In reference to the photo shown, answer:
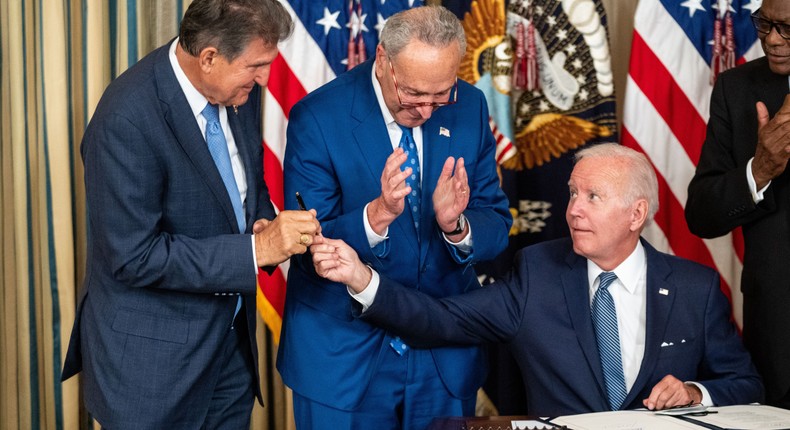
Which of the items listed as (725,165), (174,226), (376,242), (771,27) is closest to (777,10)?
(771,27)

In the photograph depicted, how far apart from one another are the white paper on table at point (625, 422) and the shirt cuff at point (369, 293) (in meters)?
0.66

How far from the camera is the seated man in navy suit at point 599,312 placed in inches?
Answer: 109

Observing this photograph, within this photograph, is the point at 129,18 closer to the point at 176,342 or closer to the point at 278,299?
the point at 278,299

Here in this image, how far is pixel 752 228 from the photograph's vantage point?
3.22 m

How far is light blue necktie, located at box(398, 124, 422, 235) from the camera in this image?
291 cm

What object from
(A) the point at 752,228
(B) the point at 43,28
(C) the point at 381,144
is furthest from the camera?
(B) the point at 43,28

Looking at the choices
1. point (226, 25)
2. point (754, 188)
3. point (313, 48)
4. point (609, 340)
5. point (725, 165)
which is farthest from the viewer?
point (313, 48)

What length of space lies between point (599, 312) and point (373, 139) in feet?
2.86

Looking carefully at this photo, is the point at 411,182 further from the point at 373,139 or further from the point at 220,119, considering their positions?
the point at 220,119

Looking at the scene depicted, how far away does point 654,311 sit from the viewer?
286 centimetres

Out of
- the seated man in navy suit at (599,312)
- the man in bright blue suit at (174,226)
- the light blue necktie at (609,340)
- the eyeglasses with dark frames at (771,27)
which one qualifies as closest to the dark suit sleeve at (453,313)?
the seated man in navy suit at (599,312)

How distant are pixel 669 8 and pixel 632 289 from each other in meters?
1.86

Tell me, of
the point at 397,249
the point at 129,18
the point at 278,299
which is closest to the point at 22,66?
the point at 129,18

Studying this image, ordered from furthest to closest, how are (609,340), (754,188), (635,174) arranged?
(754,188), (635,174), (609,340)
